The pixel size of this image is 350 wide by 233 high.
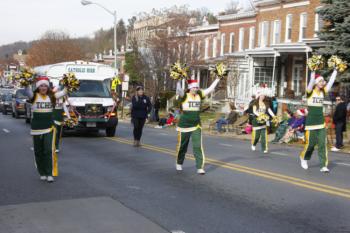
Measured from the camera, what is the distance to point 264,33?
39188 mm

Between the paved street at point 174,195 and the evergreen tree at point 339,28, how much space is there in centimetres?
1041

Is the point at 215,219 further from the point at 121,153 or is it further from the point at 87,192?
the point at 121,153

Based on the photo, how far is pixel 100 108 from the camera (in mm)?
19422

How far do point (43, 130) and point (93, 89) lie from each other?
10.5m

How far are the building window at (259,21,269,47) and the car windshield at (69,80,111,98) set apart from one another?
2093cm

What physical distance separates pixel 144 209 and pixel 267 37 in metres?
32.7

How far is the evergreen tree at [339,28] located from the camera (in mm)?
22673

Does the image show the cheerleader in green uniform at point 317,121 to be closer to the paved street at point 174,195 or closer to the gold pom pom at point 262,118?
the paved street at point 174,195

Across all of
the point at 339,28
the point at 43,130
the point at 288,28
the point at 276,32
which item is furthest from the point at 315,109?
the point at 276,32

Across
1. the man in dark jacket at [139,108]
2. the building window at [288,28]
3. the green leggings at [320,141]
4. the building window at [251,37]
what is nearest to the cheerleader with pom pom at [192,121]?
the green leggings at [320,141]

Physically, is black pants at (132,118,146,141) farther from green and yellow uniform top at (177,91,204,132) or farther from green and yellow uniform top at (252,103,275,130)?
green and yellow uniform top at (177,91,204,132)

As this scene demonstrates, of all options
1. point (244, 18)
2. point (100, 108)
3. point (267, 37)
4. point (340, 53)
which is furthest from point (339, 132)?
point (244, 18)

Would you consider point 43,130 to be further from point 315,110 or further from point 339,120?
point 339,120

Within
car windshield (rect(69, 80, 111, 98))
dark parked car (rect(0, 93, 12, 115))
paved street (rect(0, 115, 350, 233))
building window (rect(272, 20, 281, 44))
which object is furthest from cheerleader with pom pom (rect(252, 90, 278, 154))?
dark parked car (rect(0, 93, 12, 115))
